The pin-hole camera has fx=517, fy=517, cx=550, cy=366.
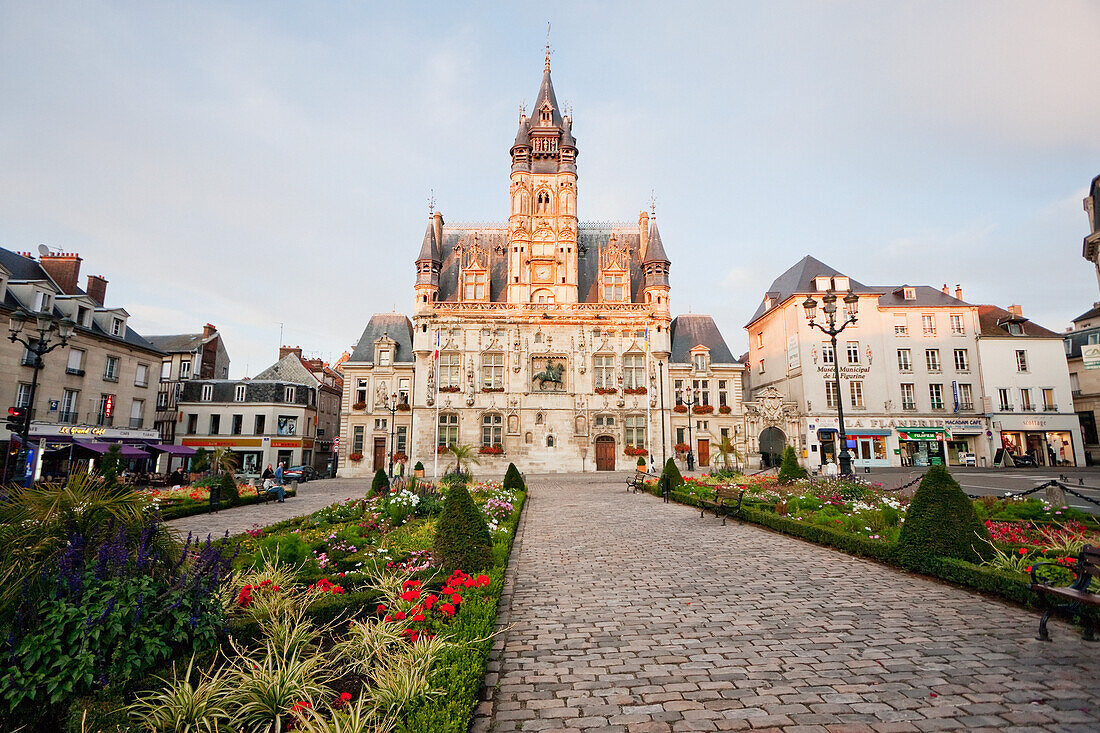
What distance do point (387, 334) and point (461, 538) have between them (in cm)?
3729

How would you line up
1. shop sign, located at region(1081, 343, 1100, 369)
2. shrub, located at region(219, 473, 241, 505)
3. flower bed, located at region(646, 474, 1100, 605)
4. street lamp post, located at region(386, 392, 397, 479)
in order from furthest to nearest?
street lamp post, located at region(386, 392, 397, 479) → shrub, located at region(219, 473, 241, 505) → shop sign, located at region(1081, 343, 1100, 369) → flower bed, located at region(646, 474, 1100, 605)

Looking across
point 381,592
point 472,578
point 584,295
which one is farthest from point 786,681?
point 584,295

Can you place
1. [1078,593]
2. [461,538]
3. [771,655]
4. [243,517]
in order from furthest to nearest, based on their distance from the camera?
[243,517], [461,538], [1078,593], [771,655]

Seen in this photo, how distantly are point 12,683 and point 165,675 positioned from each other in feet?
2.89

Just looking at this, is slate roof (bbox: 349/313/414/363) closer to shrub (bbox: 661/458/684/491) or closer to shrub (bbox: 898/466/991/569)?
shrub (bbox: 661/458/684/491)

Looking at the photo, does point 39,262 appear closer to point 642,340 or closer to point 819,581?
point 642,340

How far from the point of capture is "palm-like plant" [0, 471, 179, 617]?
4094 mm

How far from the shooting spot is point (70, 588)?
395 centimetres

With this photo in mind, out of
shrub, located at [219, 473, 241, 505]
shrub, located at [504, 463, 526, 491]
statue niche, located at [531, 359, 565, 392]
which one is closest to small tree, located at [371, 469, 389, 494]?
shrub, located at [504, 463, 526, 491]

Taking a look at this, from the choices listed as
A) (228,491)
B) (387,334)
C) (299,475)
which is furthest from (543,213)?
(228,491)

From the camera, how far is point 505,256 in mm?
44969

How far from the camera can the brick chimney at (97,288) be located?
33.8 metres

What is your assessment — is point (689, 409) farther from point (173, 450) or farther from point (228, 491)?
point (173, 450)

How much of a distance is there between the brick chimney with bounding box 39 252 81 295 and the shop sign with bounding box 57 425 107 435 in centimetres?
865
